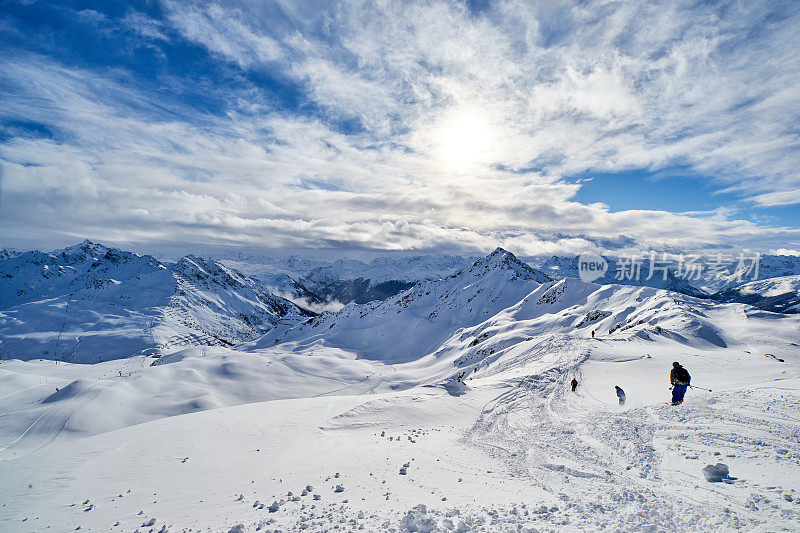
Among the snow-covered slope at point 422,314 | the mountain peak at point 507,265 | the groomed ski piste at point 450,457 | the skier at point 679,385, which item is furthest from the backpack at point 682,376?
the mountain peak at point 507,265

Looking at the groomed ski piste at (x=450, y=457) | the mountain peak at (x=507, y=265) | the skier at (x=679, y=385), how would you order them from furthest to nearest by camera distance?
the mountain peak at (x=507, y=265) < the skier at (x=679, y=385) < the groomed ski piste at (x=450, y=457)

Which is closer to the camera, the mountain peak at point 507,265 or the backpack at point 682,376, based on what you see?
the backpack at point 682,376

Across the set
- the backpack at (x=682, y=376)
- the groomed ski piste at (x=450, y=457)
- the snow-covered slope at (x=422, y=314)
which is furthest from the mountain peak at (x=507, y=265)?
the backpack at (x=682, y=376)

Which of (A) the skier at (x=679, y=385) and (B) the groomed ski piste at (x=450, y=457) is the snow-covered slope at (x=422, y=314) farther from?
(A) the skier at (x=679, y=385)

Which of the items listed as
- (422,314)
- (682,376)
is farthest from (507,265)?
(682,376)

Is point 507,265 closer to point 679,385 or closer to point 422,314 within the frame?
point 422,314

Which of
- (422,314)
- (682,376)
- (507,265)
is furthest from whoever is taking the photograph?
(507,265)

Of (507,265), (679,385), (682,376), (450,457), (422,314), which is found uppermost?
(507,265)

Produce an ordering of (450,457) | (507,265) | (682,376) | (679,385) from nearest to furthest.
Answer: (450,457)
(679,385)
(682,376)
(507,265)

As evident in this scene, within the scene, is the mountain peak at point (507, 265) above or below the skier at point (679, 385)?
above

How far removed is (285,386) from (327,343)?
63.7m

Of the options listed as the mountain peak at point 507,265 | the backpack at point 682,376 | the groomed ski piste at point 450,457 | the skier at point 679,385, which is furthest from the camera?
the mountain peak at point 507,265

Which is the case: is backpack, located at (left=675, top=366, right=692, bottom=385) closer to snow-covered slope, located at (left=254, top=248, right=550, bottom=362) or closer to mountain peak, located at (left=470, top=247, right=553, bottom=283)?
snow-covered slope, located at (left=254, top=248, right=550, bottom=362)

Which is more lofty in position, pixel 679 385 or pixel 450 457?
pixel 679 385
